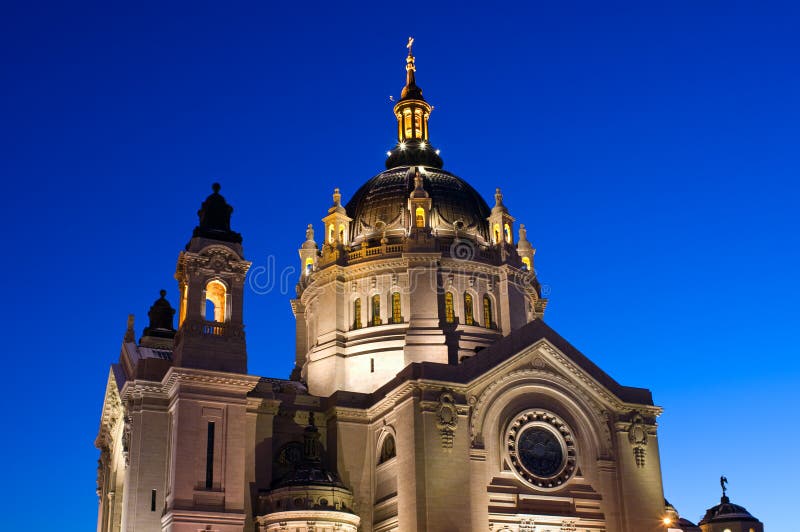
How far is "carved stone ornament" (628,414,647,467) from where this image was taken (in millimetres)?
54250

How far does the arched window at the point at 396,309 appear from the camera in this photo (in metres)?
63.2

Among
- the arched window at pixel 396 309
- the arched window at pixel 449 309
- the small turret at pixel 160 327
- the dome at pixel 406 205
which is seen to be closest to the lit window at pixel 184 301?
the small turret at pixel 160 327

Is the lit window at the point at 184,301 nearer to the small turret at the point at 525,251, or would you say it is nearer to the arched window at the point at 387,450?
the arched window at the point at 387,450

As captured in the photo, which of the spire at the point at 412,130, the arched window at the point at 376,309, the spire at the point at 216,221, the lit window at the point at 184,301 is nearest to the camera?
the lit window at the point at 184,301

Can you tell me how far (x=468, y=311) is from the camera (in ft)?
211

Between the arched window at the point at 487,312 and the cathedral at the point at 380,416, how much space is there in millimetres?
112

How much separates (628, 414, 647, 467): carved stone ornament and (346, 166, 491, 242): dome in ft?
60.8

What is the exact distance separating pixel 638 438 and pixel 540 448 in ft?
19.1

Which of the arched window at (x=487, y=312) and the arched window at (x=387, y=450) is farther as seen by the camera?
the arched window at (x=487, y=312)

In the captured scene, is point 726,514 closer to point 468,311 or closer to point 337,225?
point 468,311

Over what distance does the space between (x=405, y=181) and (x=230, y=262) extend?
19901 mm

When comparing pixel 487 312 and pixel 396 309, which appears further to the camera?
pixel 487 312

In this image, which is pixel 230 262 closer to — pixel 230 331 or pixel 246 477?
pixel 230 331

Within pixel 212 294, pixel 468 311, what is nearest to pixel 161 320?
pixel 212 294
